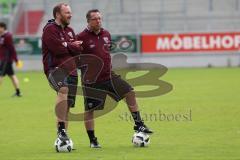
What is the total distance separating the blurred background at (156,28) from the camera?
34469 millimetres

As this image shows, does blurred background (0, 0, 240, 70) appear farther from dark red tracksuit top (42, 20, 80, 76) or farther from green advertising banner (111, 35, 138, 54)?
dark red tracksuit top (42, 20, 80, 76)

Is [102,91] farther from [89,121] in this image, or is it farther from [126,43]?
[126,43]

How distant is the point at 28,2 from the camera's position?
4088 cm

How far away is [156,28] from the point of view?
37.8 metres

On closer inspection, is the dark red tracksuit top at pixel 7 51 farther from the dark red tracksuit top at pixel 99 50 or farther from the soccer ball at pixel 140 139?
the soccer ball at pixel 140 139

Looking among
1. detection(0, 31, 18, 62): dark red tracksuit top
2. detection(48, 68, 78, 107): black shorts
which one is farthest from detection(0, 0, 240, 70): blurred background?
detection(48, 68, 78, 107): black shorts

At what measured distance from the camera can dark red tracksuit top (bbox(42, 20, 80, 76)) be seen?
10766mm

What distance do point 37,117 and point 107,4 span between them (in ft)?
77.6

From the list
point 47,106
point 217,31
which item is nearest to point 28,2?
point 217,31

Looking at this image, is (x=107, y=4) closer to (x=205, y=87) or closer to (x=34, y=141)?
(x=205, y=87)

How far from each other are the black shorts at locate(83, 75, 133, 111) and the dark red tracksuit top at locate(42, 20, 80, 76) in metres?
0.53

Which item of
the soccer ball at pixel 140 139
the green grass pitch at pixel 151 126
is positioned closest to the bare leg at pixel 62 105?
the green grass pitch at pixel 151 126

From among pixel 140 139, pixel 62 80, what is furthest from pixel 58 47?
pixel 140 139

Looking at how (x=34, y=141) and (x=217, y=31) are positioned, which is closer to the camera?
(x=34, y=141)
